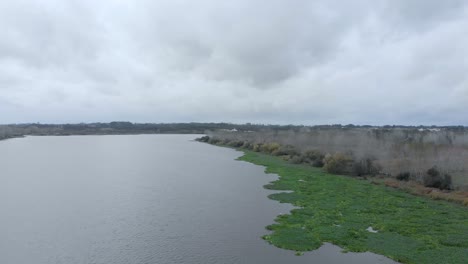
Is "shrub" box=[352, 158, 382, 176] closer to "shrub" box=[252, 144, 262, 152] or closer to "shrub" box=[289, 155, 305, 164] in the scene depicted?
"shrub" box=[289, 155, 305, 164]

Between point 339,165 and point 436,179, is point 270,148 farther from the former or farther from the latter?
point 436,179

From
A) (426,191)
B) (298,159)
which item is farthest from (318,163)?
(426,191)

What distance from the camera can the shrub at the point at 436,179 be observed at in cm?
2681

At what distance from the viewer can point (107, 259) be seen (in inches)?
541

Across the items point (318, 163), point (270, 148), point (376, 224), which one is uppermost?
point (270, 148)

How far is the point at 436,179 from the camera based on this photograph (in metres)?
27.4

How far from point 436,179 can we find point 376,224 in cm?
1327

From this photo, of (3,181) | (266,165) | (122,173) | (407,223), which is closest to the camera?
(407,223)

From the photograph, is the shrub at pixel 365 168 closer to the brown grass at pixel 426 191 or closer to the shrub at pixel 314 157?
the brown grass at pixel 426 191

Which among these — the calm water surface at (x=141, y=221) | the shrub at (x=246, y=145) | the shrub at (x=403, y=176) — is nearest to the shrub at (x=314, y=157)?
the calm water surface at (x=141, y=221)

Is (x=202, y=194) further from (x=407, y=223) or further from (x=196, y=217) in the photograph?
(x=407, y=223)

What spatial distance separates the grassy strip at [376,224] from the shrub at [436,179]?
3603 millimetres

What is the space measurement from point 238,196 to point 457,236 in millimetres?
13812

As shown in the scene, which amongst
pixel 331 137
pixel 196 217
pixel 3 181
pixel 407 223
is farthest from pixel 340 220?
A: pixel 331 137
